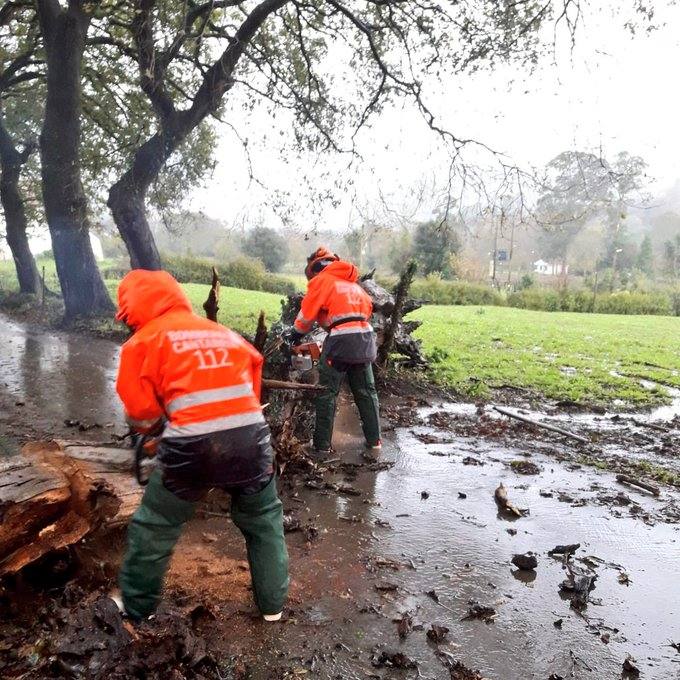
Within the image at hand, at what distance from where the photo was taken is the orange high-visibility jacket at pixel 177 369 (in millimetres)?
2855

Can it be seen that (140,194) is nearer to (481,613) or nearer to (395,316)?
(395,316)

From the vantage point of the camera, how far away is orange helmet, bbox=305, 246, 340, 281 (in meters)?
6.11

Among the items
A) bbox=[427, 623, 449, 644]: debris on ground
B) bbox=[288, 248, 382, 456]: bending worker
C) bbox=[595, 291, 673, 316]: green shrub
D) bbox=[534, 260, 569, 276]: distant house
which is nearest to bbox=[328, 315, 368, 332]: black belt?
bbox=[288, 248, 382, 456]: bending worker

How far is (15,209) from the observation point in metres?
18.6

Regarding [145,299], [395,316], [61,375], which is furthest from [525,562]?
[61,375]

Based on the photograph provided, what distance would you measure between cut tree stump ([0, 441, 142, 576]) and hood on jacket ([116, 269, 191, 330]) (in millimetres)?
1068

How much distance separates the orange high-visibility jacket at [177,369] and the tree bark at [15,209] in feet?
57.7

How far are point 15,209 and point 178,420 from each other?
19.0 m

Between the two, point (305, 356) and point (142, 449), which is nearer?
point (142, 449)

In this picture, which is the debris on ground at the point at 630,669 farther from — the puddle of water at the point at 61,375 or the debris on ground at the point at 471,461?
the puddle of water at the point at 61,375

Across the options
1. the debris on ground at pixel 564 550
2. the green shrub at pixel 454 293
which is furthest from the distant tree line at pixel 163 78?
the green shrub at pixel 454 293

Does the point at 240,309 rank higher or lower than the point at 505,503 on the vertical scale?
higher

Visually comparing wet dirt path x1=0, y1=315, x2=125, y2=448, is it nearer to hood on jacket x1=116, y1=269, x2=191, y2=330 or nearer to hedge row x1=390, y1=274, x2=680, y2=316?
hood on jacket x1=116, y1=269, x2=191, y2=330

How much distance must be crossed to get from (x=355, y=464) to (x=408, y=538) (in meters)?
1.55
